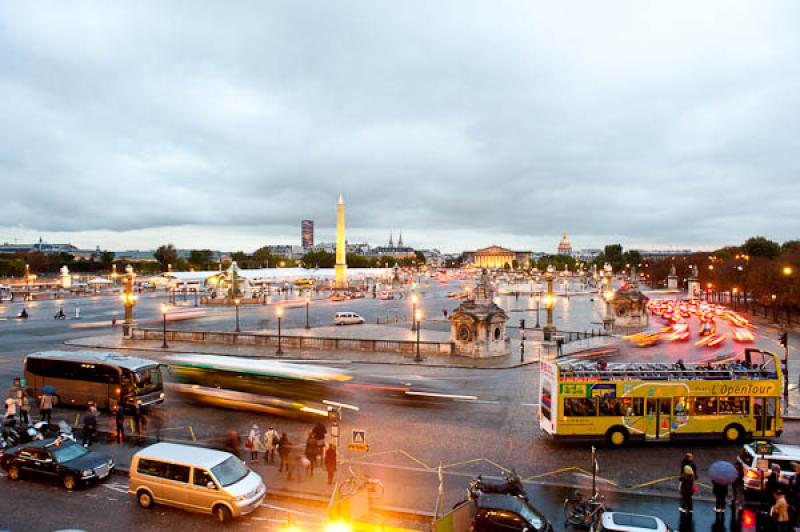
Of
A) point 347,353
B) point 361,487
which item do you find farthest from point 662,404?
point 347,353

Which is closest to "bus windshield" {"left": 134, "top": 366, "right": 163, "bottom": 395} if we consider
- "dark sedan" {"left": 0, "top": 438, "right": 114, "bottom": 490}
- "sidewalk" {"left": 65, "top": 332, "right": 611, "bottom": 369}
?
"dark sedan" {"left": 0, "top": 438, "right": 114, "bottom": 490}

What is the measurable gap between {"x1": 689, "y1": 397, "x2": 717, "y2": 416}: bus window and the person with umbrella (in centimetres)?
523

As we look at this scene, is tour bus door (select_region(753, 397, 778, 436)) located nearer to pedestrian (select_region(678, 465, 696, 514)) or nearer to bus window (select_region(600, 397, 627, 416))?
bus window (select_region(600, 397, 627, 416))

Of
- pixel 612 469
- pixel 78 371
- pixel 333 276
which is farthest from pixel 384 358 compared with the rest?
pixel 333 276

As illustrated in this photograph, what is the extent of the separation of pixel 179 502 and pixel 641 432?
14.1 meters

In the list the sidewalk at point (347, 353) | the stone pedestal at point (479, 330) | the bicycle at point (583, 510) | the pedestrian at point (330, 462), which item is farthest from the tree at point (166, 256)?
the bicycle at point (583, 510)

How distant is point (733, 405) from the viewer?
1705 centimetres

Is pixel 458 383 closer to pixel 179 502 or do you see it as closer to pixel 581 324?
pixel 179 502

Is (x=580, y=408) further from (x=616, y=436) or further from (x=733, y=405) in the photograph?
(x=733, y=405)

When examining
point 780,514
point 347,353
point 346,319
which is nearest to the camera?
point 780,514

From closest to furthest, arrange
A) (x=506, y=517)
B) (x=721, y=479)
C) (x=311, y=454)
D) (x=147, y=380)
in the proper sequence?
1. (x=506, y=517)
2. (x=721, y=479)
3. (x=311, y=454)
4. (x=147, y=380)

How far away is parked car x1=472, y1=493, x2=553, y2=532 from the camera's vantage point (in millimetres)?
10562

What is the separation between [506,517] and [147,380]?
16.5 metres

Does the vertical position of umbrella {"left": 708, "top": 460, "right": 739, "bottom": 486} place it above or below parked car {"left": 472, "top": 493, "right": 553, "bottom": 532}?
above
